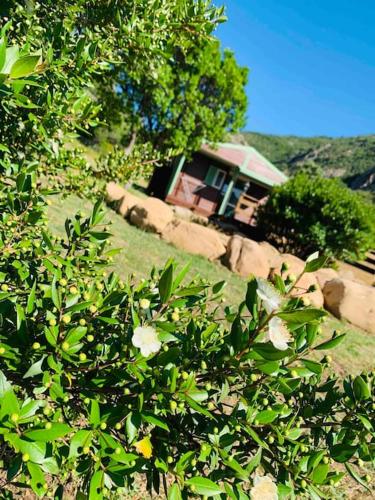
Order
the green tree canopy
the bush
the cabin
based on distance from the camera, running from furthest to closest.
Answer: the cabin
the green tree canopy
the bush

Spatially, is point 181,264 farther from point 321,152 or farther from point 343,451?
point 321,152

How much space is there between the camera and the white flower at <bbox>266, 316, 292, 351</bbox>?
1.21 m

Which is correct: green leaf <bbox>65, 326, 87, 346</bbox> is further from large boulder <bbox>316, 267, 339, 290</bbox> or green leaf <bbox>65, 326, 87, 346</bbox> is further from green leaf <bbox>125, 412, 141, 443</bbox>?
large boulder <bbox>316, 267, 339, 290</bbox>

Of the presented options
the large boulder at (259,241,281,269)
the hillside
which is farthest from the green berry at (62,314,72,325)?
the hillside

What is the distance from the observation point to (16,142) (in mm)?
2518

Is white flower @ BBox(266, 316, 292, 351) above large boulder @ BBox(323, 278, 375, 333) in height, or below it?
above

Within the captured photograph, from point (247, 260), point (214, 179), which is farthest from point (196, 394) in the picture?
point (214, 179)

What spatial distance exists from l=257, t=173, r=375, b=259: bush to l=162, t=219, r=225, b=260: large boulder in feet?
15.7

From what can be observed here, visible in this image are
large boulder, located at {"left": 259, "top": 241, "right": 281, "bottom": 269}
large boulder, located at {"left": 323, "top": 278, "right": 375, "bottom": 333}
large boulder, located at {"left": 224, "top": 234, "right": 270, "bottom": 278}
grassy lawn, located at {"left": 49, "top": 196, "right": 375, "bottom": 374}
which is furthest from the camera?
large boulder, located at {"left": 259, "top": 241, "right": 281, "bottom": 269}

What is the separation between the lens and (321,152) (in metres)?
138

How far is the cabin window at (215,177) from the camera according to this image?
2569cm

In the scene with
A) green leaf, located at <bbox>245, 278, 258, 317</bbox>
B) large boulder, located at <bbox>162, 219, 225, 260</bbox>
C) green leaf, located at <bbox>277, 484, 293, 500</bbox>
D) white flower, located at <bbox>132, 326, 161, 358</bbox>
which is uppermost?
green leaf, located at <bbox>245, 278, 258, 317</bbox>

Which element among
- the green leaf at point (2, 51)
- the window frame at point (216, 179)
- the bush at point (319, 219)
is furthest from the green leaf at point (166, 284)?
the window frame at point (216, 179)

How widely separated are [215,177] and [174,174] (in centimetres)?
341
